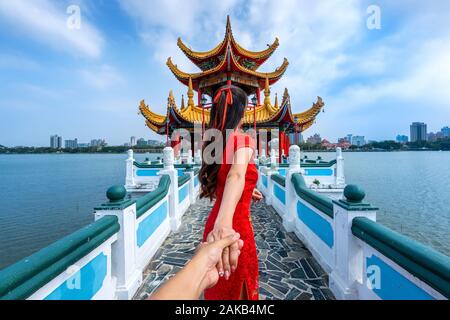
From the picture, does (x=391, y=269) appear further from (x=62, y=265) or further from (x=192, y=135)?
(x=192, y=135)

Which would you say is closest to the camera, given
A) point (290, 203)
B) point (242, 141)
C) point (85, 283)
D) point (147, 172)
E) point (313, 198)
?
point (242, 141)

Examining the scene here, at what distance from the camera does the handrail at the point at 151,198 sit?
3189 mm

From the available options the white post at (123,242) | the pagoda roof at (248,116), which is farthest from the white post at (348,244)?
the pagoda roof at (248,116)

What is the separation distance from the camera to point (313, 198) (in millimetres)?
3605

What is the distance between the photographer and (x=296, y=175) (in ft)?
15.4

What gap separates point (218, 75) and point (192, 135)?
4.45 metres

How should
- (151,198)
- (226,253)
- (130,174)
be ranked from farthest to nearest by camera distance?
(130,174), (151,198), (226,253)

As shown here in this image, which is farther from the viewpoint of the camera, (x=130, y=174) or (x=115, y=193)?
(x=130, y=174)

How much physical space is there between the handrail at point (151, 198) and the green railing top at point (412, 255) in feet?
8.80

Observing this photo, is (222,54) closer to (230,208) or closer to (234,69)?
(234,69)

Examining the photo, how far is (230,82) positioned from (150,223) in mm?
12315
